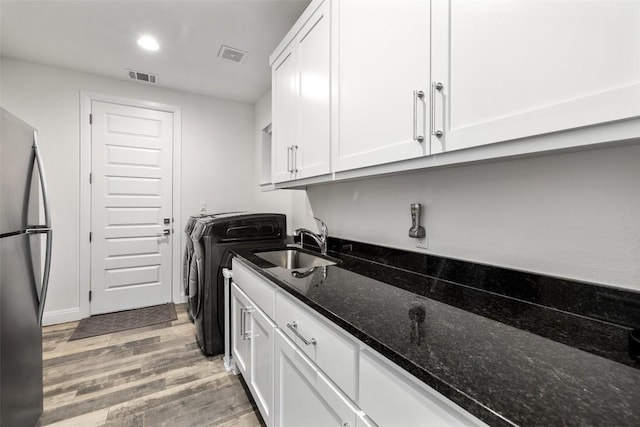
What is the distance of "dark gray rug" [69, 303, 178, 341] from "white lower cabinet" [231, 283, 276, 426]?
1492mm

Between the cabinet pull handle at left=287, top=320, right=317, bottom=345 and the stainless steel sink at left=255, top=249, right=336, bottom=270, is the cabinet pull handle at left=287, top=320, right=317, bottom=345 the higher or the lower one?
the lower one

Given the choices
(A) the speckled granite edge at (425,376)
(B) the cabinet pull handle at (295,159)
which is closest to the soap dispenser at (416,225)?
(A) the speckled granite edge at (425,376)

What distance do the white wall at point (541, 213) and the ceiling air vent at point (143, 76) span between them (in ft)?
9.48

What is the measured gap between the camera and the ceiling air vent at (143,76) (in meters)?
2.83

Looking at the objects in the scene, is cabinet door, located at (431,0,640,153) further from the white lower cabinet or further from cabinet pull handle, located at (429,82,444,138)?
the white lower cabinet

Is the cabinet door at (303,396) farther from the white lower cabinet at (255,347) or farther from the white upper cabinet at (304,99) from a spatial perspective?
the white upper cabinet at (304,99)

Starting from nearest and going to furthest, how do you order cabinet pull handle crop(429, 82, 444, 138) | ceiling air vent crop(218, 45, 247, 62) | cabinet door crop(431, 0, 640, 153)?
cabinet door crop(431, 0, 640, 153), cabinet pull handle crop(429, 82, 444, 138), ceiling air vent crop(218, 45, 247, 62)

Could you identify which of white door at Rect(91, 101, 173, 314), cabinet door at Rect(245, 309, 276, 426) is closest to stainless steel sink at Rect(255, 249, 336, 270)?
cabinet door at Rect(245, 309, 276, 426)

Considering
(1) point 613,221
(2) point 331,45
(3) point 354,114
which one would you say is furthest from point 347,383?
(2) point 331,45

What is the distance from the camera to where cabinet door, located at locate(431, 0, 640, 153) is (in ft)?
1.79

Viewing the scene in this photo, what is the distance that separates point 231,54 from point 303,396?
8.62 feet

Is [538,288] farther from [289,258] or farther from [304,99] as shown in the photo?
[289,258]

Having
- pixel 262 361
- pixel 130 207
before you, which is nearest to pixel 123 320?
pixel 130 207

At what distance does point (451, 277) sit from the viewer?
1.13m
